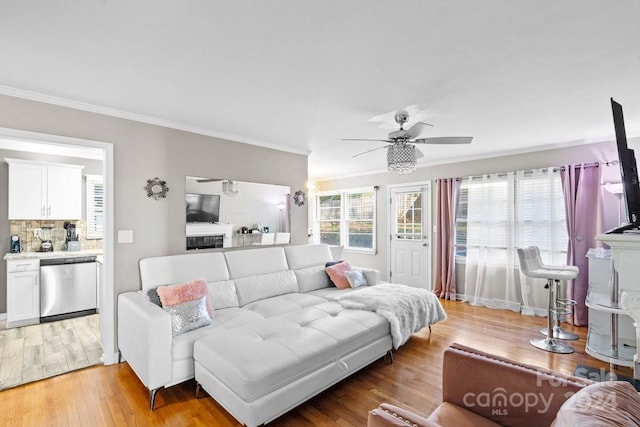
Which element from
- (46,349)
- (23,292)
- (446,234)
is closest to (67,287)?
(23,292)

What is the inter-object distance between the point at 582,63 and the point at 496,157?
2924 millimetres

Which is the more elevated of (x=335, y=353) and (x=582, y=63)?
(x=582, y=63)

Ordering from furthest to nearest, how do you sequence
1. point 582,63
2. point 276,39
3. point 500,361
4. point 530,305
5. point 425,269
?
point 425,269 < point 530,305 < point 582,63 < point 276,39 < point 500,361

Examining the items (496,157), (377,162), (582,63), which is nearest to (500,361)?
(582,63)

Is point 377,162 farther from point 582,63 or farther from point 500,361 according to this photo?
point 500,361

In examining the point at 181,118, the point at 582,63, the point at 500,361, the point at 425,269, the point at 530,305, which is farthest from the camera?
the point at 425,269

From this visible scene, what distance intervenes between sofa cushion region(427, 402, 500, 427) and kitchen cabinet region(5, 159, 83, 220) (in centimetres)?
538

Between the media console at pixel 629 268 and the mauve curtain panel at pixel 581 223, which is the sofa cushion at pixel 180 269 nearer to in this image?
the media console at pixel 629 268

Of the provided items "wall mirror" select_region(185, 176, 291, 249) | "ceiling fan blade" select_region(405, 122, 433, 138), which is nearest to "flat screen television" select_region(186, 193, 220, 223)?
"wall mirror" select_region(185, 176, 291, 249)

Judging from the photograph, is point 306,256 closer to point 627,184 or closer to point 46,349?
point 46,349

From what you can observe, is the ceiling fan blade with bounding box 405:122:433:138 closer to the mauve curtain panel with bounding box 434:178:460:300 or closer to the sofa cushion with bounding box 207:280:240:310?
the sofa cushion with bounding box 207:280:240:310

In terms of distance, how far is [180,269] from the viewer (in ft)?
10.2

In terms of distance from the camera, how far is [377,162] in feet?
18.6

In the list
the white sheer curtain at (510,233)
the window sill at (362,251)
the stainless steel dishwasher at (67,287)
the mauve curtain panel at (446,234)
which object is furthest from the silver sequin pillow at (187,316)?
the window sill at (362,251)
